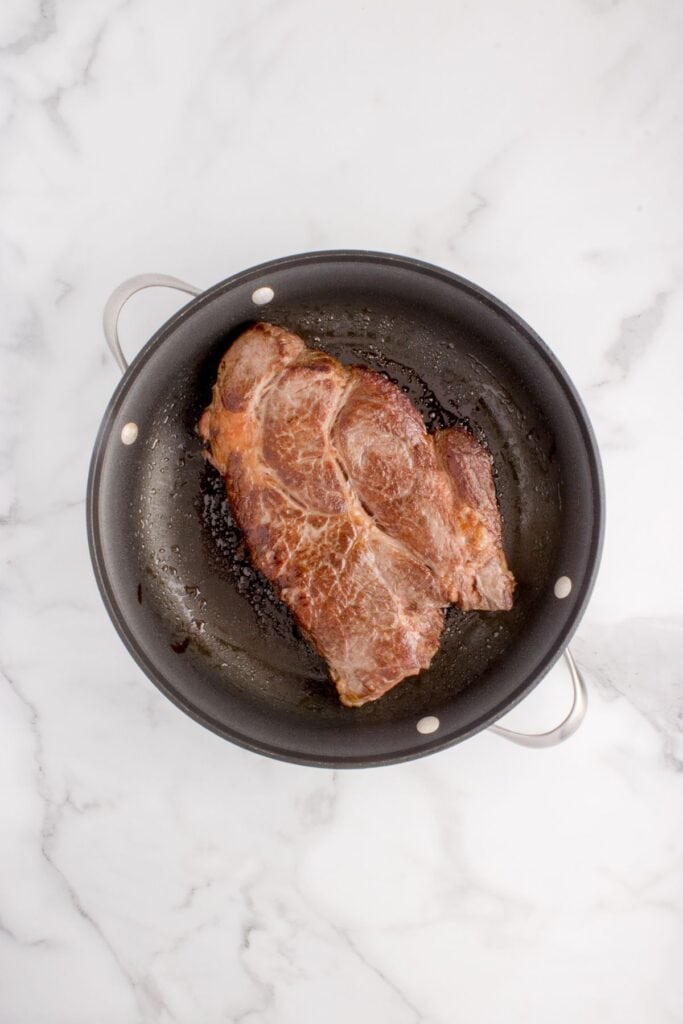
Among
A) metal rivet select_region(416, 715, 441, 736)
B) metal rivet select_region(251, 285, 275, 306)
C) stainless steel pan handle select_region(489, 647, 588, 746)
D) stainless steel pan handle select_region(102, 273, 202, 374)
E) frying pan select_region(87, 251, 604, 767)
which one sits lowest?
stainless steel pan handle select_region(489, 647, 588, 746)

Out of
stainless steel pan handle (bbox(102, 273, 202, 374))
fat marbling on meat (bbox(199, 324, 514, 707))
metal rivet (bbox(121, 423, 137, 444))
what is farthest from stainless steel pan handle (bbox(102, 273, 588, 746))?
fat marbling on meat (bbox(199, 324, 514, 707))

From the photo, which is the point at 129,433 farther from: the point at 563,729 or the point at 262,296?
the point at 563,729

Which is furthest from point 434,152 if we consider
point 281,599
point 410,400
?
point 281,599

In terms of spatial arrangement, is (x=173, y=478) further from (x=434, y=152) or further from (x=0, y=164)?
(x=434, y=152)

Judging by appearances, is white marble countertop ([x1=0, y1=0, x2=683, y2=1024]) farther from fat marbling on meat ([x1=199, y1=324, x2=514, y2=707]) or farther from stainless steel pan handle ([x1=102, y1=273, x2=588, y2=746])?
fat marbling on meat ([x1=199, y1=324, x2=514, y2=707])

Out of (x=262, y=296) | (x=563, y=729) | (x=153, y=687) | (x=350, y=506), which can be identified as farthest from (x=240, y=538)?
(x=563, y=729)

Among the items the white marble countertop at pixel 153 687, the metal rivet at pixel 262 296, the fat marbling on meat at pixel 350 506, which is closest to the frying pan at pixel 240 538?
the metal rivet at pixel 262 296

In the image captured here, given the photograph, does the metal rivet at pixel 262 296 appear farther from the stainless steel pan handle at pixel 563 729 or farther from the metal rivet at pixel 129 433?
the stainless steel pan handle at pixel 563 729
